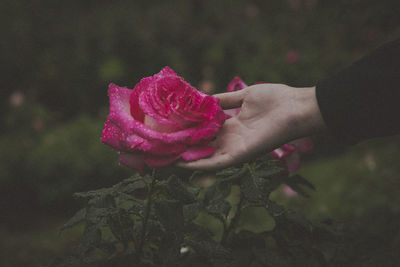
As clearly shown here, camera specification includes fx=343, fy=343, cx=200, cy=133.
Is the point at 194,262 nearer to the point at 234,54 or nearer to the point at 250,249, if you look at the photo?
the point at 250,249

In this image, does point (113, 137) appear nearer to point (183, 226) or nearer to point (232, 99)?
point (183, 226)

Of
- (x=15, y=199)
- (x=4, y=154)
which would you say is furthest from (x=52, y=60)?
(x=15, y=199)

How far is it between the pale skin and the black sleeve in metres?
0.05

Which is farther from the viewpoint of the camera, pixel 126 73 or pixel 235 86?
pixel 126 73

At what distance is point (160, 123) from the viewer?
0.84 m

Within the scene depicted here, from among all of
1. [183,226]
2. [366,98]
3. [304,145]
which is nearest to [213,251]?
[183,226]

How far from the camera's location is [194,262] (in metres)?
1.02

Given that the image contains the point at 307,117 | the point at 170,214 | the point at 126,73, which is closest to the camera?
the point at 170,214

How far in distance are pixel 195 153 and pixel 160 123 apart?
0.38ft

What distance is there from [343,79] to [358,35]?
14.9 feet

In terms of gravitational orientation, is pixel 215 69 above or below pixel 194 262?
below

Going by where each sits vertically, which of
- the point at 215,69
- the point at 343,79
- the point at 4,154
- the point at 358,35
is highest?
the point at 343,79

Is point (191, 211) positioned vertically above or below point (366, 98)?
below

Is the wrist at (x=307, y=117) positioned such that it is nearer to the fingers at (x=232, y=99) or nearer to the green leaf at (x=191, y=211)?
the fingers at (x=232, y=99)
